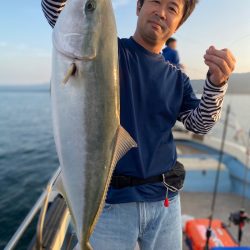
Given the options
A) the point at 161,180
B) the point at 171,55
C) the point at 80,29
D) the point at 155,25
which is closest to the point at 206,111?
the point at 161,180

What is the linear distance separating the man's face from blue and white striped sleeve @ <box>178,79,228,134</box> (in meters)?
0.45

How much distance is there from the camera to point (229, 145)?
8328mm

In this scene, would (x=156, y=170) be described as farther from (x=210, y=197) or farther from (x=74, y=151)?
(x=210, y=197)

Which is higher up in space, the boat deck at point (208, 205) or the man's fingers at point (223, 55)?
the man's fingers at point (223, 55)

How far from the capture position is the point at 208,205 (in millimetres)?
6289

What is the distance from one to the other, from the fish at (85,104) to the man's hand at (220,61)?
1.98 ft

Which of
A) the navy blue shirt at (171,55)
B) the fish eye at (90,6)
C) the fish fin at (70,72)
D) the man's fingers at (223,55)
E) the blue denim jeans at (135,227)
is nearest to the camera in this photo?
the fish fin at (70,72)

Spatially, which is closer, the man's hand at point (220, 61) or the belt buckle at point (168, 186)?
the man's hand at point (220, 61)

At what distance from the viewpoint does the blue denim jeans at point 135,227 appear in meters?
1.96

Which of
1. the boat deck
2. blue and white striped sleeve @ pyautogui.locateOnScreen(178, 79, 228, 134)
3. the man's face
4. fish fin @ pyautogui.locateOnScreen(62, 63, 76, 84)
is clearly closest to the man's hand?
blue and white striped sleeve @ pyautogui.locateOnScreen(178, 79, 228, 134)

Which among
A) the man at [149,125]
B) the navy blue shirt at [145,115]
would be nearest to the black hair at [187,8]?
the man at [149,125]

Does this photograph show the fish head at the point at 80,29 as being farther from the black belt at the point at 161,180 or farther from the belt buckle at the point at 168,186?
the belt buckle at the point at 168,186

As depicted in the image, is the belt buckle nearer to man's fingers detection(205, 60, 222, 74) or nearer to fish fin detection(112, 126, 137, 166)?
fish fin detection(112, 126, 137, 166)

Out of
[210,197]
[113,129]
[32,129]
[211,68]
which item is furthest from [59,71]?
[32,129]
